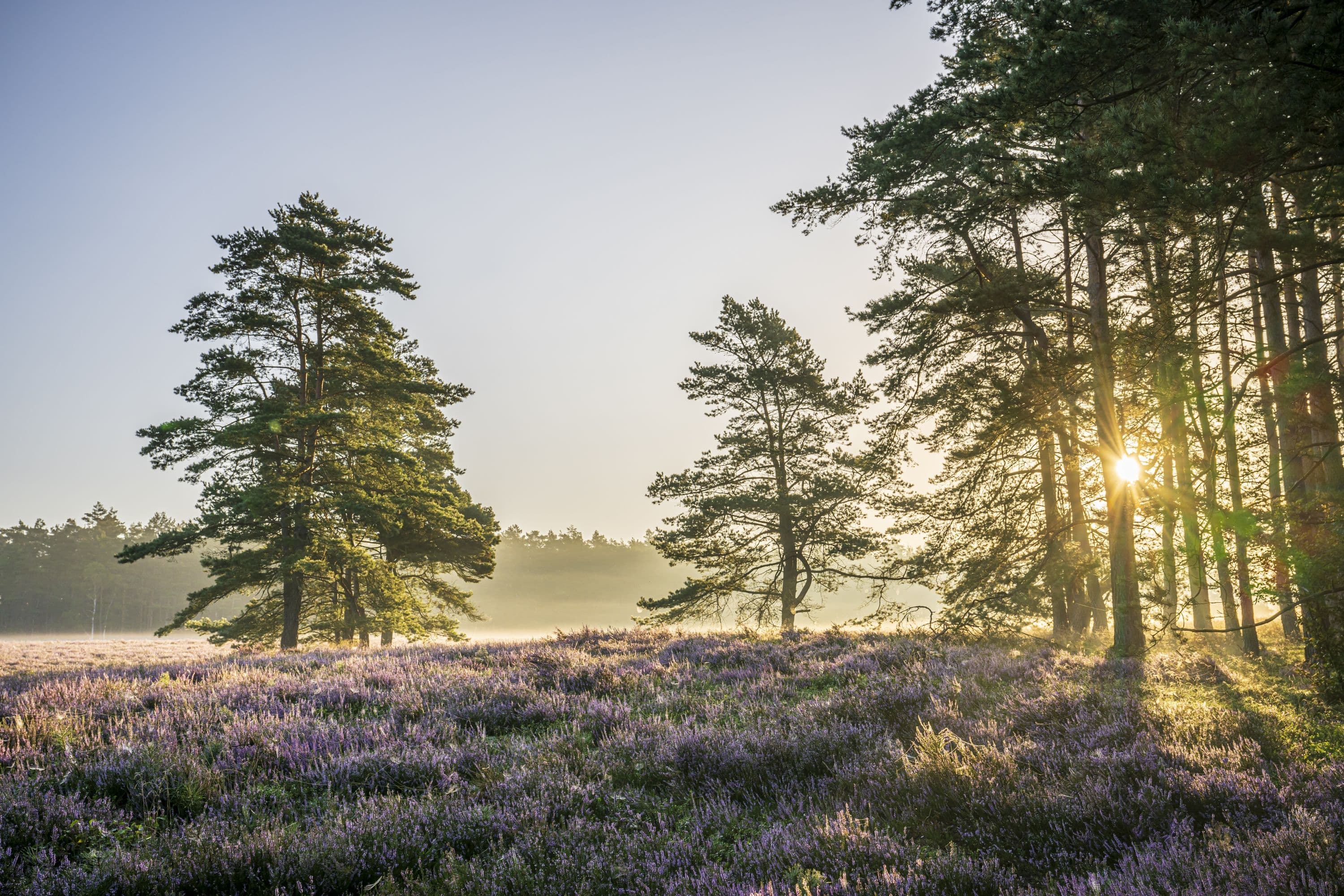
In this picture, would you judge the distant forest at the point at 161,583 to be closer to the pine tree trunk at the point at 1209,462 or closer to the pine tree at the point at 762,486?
the pine tree at the point at 762,486

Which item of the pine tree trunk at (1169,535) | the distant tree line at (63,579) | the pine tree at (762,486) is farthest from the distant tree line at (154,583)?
the pine tree trunk at (1169,535)

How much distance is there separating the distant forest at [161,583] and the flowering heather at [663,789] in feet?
203

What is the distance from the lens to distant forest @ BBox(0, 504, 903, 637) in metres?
89.1

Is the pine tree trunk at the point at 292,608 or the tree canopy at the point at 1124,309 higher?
the tree canopy at the point at 1124,309

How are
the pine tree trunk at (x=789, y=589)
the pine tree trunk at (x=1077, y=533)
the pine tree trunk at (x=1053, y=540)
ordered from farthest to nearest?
the pine tree trunk at (x=789, y=589) → the pine tree trunk at (x=1053, y=540) → the pine tree trunk at (x=1077, y=533)

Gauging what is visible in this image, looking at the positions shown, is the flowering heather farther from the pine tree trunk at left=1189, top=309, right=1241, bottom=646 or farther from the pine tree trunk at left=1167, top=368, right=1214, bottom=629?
the pine tree trunk at left=1189, top=309, right=1241, bottom=646

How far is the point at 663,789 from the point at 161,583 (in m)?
130

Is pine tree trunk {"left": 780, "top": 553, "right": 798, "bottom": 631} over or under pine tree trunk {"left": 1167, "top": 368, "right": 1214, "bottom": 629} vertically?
under

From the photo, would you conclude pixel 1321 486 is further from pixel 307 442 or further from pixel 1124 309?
pixel 307 442

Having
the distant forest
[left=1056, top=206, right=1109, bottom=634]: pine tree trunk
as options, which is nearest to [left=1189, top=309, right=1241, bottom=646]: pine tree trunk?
[left=1056, top=206, right=1109, bottom=634]: pine tree trunk

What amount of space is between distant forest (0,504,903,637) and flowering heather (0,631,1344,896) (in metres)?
62.0

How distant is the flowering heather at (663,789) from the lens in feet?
9.61

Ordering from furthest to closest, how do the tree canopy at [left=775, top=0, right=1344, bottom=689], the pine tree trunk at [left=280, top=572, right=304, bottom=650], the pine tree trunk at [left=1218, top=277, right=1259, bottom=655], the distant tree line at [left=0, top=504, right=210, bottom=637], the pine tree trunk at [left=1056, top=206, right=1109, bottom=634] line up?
the distant tree line at [left=0, top=504, right=210, bottom=637]
the pine tree trunk at [left=280, top=572, right=304, bottom=650]
the pine tree trunk at [left=1056, top=206, right=1109, bottom=634]
the pine tree trunk at [left=1218, top=277, right=1259, bottom=655]
the tree canopy at [left=775, top=0, right=1344, bottom=689]

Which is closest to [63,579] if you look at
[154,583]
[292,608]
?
[154,583]
